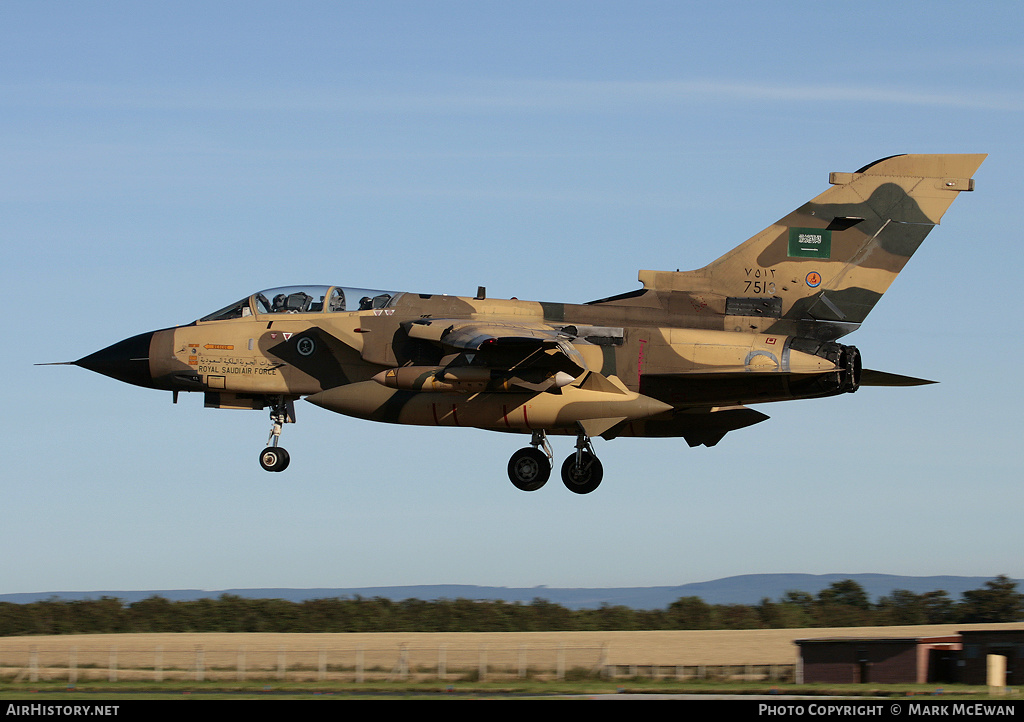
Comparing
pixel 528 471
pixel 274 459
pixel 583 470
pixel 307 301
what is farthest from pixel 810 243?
pixel 274 459

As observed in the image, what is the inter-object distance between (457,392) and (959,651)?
32.1 ft

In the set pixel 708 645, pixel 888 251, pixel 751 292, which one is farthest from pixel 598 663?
pixel 888 251

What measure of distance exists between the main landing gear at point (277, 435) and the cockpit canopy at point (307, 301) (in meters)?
1.78

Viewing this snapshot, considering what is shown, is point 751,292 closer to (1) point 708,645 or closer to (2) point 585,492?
(2) point 585,492

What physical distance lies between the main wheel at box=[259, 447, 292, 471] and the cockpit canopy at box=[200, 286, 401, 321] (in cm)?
266

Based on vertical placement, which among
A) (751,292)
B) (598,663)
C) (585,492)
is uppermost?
(751,292)

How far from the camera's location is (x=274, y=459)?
2334 centimetres

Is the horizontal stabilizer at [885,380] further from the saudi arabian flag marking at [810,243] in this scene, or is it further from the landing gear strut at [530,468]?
the landing gear strut at [530,468]

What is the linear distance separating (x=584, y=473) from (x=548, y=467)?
0.81 m

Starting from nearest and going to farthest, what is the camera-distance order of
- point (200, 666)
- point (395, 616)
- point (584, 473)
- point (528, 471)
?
point (200, 666)
point (528, 471)
point (584, 473)
point (395, 616)

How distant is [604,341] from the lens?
874 inches

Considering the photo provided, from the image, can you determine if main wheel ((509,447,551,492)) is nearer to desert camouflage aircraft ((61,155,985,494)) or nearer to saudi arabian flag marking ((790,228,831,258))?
desert camouflage aircraft ((61,155,985,494))

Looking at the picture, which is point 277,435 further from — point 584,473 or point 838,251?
point 838,251

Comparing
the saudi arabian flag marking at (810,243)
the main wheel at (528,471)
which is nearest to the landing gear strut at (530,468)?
the main wheel at (528,471)
